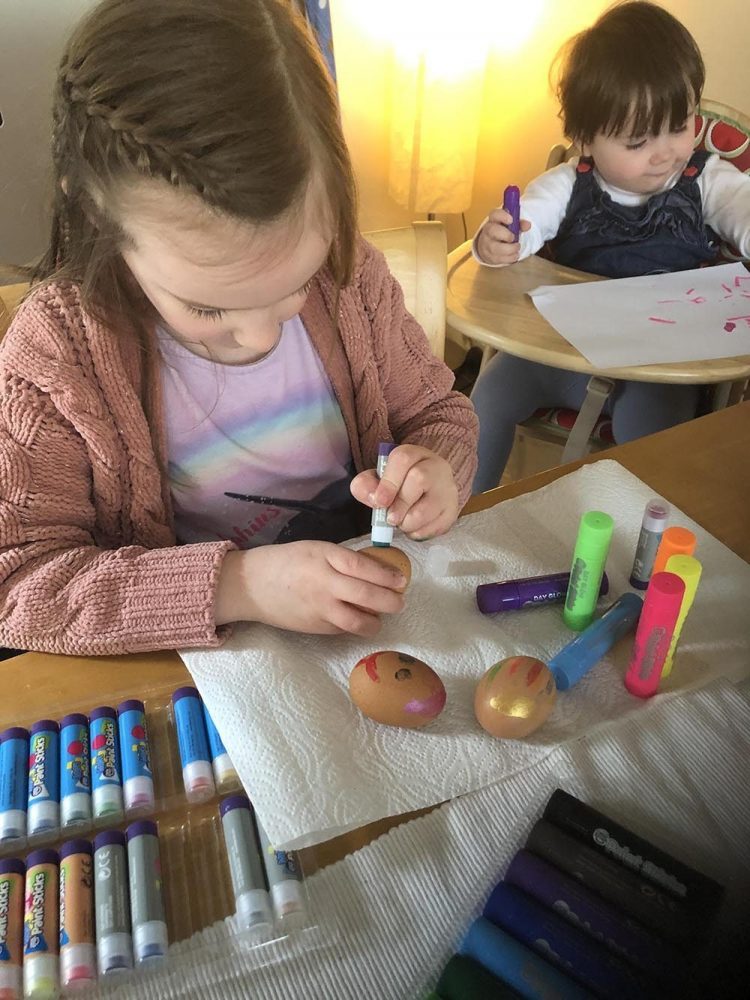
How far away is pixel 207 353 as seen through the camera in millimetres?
779

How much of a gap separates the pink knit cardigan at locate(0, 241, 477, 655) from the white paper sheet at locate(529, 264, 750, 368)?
37 centimetres

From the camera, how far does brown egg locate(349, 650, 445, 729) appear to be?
1.81 feet

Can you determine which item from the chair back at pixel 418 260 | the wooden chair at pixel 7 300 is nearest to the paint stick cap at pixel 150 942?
the wooden chair at pixel 7 300

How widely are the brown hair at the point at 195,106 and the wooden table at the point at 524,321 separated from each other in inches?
21.0

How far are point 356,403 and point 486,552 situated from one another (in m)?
0.23

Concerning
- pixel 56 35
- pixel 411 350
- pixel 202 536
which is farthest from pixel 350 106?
pixel 202 536

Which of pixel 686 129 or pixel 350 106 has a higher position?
pixel 686 129

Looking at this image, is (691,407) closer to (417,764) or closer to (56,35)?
(417,764)

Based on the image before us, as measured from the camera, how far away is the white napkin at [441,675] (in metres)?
0.52

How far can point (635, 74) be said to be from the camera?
4.03 feet

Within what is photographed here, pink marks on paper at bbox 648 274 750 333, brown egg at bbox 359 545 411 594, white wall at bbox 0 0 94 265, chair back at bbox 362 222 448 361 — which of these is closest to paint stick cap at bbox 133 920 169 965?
brown egg at bbox 359 545 411 594

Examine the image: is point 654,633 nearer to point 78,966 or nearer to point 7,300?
point 78,966

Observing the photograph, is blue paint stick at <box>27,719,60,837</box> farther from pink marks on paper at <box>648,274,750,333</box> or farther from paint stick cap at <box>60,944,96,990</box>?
pink marks on paper at <box>648,274,750,333</box>

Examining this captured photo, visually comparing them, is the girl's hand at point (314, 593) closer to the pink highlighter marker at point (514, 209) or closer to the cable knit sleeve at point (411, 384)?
the cable knit sleeve at point (411, 384)
